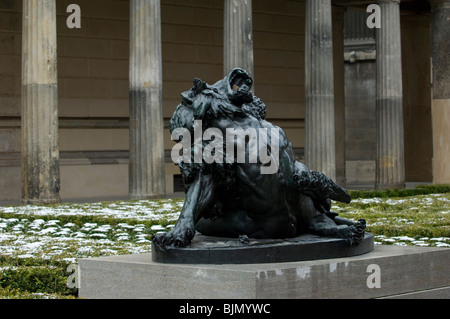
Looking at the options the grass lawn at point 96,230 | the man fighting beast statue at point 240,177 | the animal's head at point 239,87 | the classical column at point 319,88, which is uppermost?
the classical column at point 319,88

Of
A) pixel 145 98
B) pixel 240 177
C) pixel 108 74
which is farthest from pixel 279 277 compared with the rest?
pixel 108 74

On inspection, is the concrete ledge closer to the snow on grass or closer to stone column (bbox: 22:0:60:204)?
the snow on grass

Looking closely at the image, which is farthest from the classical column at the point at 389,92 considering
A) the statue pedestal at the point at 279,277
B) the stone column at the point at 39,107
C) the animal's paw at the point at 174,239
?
the animal's paw at the point at 174,239

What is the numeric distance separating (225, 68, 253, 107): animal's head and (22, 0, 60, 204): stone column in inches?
598

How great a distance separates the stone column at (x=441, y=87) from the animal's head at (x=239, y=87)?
24.6m

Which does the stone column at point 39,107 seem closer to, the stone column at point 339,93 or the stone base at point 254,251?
the stone column at point 339,93

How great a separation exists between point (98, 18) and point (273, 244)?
80.7 ft

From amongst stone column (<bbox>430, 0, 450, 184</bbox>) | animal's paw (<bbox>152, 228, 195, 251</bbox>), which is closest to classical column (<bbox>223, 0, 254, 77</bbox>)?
stone column (<bbox>430, 0, 450, 184</bbox>)

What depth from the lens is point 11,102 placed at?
2877 cm

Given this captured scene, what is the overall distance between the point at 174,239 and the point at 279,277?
36.2 inches

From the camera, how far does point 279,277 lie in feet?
21.8

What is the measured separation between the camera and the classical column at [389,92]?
29781mm

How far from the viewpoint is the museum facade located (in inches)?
902

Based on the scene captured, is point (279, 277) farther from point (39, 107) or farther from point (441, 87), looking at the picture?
point (441, 87)
